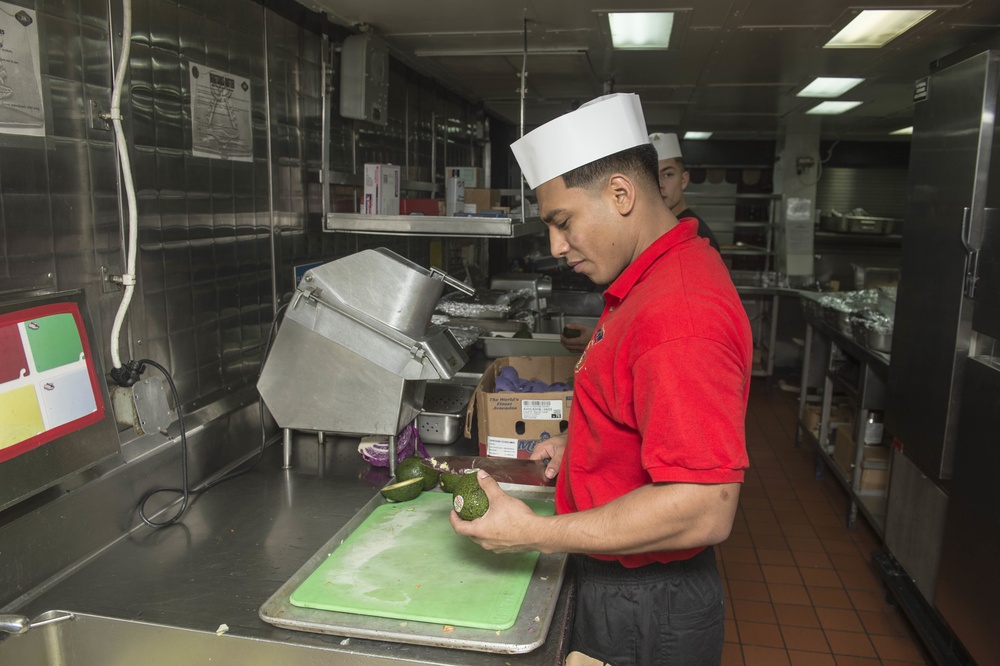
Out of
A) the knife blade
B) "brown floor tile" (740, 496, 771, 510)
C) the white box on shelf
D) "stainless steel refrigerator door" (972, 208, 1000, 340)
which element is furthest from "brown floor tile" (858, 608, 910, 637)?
the white box on shelf

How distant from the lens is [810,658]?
274 cm

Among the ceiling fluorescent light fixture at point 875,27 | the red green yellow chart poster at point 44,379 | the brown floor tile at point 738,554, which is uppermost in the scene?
the ceiling fluorescent light fixture at point 875,27

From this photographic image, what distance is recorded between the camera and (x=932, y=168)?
2891mm

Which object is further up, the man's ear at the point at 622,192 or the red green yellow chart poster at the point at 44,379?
the man's ear at the point at 622,192

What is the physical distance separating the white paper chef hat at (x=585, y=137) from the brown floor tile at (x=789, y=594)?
2430 millimetres

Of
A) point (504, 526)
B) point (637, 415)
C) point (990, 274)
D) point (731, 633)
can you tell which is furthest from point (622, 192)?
point (731, 633)

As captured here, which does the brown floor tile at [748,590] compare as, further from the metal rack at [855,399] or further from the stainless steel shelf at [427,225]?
the stainless steel shelf at [427,225]

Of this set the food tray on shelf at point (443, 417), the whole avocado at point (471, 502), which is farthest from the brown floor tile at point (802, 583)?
the whole avocado at point (471, 502)

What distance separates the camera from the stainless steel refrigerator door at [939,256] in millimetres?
2529

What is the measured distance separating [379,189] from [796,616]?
7.90 ft

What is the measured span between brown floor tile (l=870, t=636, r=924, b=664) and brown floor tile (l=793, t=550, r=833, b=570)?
575 millimetres

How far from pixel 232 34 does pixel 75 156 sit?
0.78 m

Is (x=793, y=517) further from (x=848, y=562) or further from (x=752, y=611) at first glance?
(x=752, y=611)

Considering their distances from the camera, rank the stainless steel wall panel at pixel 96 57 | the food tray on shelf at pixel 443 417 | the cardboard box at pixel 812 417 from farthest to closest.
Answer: the cardboard box at pixel 812 417, the food tray on shelf at pixel 443 417, the stainless steel wall panel at pixel 96 57
